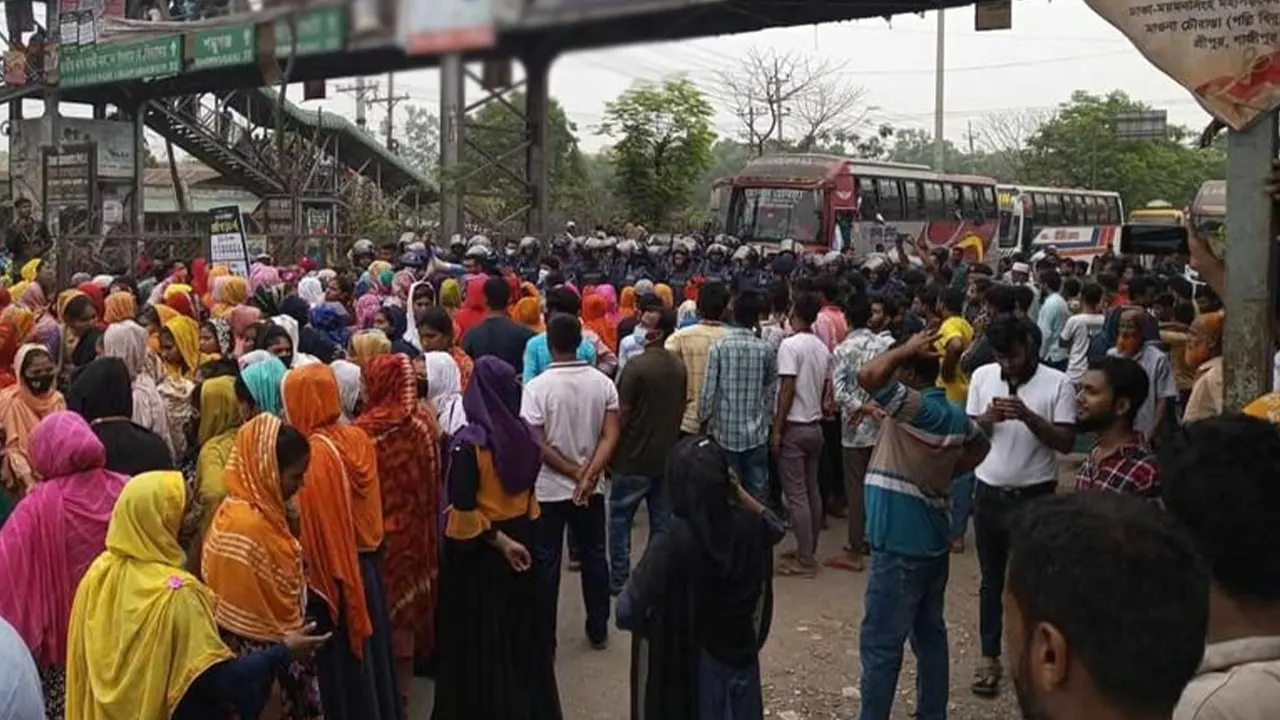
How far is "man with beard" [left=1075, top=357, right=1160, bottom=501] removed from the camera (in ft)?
11.9

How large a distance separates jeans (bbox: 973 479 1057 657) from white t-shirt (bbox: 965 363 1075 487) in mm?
37

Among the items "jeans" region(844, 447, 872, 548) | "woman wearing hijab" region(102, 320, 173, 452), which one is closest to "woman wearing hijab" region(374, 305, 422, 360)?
"woman wearing hijab" region(102, 320, 173, 452)

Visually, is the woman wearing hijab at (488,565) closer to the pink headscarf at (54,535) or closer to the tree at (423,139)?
the pink headscarf at (54,535)

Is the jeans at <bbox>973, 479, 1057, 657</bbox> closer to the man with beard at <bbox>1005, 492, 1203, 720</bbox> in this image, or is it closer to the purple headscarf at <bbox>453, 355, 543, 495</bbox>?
the purple headscarf at <bbox>453, 355, 543, 495</bbox>

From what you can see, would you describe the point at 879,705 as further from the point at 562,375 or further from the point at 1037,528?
the point at 1037,528

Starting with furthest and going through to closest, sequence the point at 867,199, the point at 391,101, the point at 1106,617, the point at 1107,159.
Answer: the point at 1107,159 → the point at 867,199 → the point at 391,101 → the point at 1106,617

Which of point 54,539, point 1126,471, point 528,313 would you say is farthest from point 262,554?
point 528,313

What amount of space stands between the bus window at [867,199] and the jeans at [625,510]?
15.1m

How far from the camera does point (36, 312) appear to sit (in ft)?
23.1

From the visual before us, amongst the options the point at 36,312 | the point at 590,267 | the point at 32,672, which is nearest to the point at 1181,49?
the point at 32,672

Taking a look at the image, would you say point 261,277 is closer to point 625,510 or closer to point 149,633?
point 625,510

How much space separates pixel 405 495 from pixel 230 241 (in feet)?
19.0

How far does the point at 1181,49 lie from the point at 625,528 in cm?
323

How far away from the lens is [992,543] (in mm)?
4430
